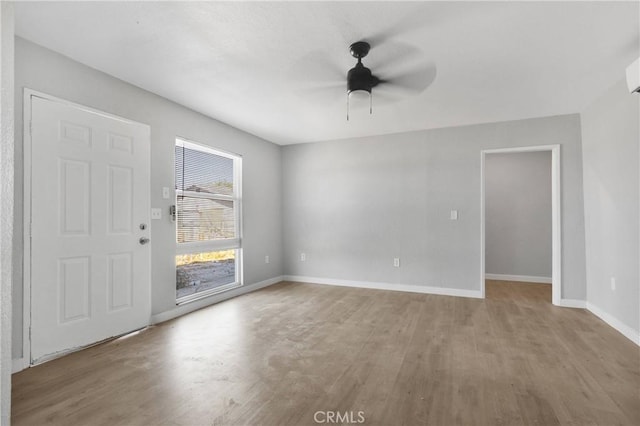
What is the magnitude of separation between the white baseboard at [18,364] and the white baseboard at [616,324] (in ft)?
16.6

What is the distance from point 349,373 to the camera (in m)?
2.17

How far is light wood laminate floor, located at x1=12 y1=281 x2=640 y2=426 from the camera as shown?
1731 millimetres

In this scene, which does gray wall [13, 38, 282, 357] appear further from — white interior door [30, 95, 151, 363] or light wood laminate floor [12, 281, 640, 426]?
light wood laminate floor [12, 281, 640, 426]

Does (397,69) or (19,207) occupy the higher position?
→ (397,69)

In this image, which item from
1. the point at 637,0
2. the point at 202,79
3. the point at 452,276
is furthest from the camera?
the point at 452,276

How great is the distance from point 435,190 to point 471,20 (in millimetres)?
2766

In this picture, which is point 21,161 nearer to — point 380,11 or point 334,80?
point 334,80

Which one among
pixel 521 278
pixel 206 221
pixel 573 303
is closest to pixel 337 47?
pixel 206 221

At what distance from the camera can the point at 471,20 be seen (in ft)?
6.65

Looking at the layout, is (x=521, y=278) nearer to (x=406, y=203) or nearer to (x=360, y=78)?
(x=406, y=203)

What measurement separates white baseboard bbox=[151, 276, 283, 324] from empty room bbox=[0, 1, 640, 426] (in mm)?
33

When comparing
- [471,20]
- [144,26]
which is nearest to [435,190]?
[471,20]

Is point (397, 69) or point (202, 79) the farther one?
point (202, 79)

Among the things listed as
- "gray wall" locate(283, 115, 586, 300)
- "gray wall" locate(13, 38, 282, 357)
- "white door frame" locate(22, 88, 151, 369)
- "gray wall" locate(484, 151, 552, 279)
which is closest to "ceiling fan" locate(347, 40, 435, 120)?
"gray wall" locate(283, 115, 586, 300)
